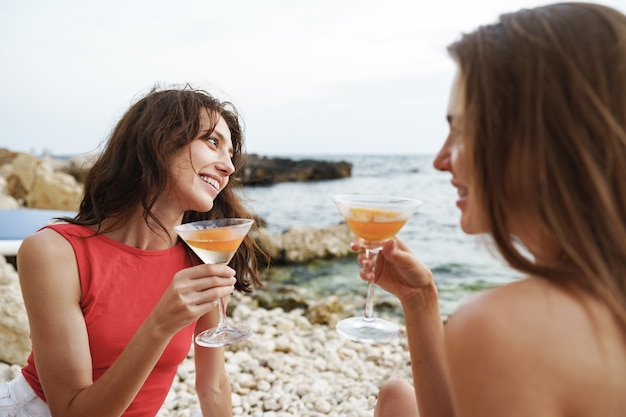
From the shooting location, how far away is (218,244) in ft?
6.95

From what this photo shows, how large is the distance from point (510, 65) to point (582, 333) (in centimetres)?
66

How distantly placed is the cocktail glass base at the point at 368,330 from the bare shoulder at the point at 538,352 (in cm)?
102

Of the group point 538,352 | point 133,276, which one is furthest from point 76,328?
point 538,352

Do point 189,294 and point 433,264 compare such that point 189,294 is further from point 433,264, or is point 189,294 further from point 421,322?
point 433,264

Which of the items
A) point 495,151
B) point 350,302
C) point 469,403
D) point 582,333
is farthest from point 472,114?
point 350,302

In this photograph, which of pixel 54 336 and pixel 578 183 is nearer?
pixel 578 183

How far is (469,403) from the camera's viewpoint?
117 cm

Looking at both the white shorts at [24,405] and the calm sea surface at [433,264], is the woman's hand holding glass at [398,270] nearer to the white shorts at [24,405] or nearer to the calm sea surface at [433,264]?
the white shorts at [24,405]

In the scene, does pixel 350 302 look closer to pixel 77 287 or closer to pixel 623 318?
pixel 77 287

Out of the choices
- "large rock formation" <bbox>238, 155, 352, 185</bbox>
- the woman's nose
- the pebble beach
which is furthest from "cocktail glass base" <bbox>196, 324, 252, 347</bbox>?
"large rock formation" <bbox>238, 155, 352, 185</bbox>

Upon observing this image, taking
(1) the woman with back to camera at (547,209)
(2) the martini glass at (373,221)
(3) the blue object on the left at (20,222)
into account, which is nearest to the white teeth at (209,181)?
(2) the martini glass at (373,221)

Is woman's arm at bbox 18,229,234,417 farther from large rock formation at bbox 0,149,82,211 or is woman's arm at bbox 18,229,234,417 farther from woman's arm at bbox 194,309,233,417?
large rock formation at bbox 0,149,82,211

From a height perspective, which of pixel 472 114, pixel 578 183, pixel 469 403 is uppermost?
pixel 472 114

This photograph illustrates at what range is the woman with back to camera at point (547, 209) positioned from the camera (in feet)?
3.59
